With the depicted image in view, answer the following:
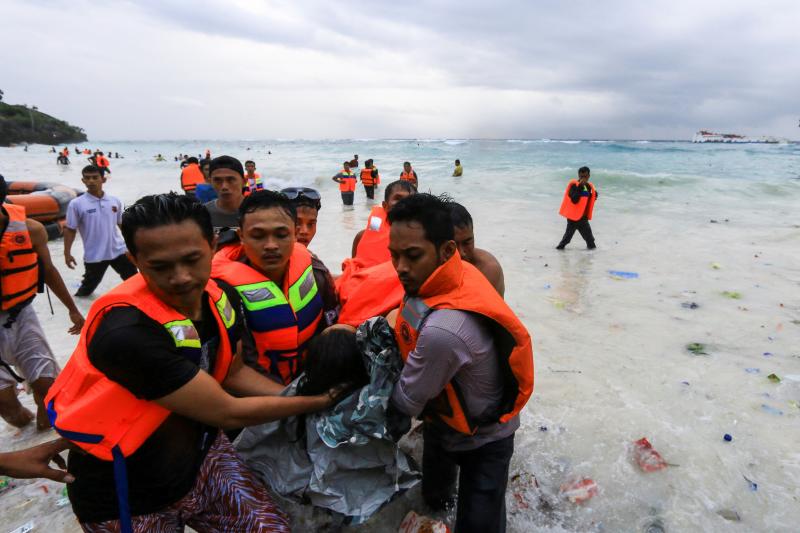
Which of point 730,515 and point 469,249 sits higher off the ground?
point 469,249

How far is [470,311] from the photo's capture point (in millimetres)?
1732

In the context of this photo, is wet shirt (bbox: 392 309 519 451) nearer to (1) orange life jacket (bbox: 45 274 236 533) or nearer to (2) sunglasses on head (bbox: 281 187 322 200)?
(1) orange life jacket (bbox: 45 274 236 533)

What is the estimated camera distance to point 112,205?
5574 mm

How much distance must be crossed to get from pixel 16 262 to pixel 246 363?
1972 mm

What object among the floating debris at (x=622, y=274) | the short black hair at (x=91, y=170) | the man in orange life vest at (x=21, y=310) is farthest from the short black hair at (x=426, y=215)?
the floating debris at (x=622, y=274)

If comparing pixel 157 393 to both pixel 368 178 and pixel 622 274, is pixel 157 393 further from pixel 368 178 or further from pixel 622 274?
pixel 368 178

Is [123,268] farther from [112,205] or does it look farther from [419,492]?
[419,492]

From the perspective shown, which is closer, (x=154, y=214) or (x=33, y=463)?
(x=154, y=214)

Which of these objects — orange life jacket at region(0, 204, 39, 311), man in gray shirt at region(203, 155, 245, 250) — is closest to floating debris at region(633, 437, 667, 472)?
man in gray shirt at region(203, 155, 245, 250)

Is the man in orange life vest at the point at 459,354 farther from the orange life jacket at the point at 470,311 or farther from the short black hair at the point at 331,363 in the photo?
the short black hair at the point at 331,363

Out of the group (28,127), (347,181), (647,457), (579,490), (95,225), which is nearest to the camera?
(579,490)

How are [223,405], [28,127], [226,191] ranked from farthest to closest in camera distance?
[28,127]
[226,191]
[223,405]

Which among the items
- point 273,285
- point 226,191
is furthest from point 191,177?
point 273,285

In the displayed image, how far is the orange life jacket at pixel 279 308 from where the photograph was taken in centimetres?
204
